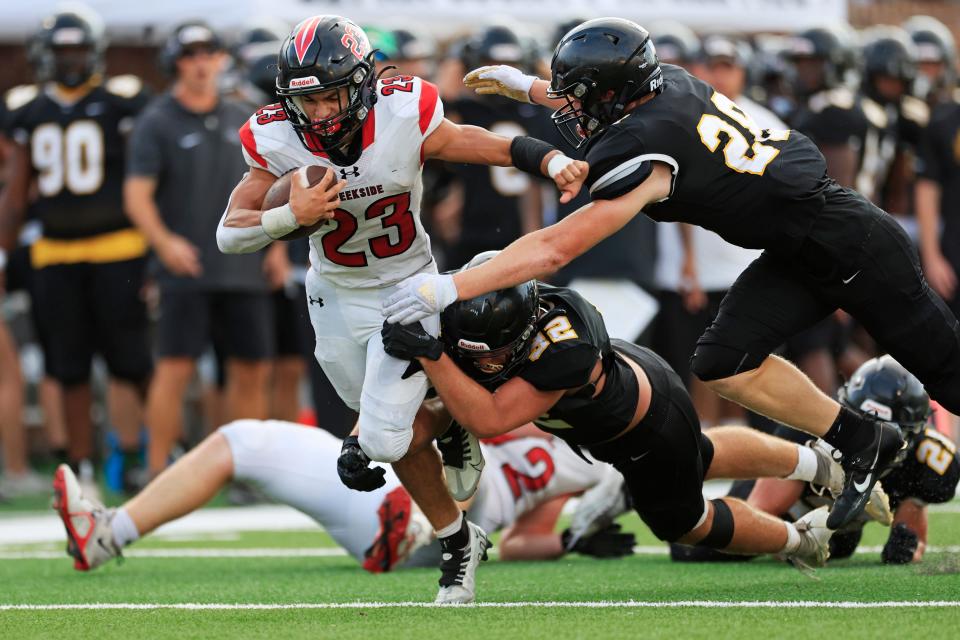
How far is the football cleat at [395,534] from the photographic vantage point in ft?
17.9

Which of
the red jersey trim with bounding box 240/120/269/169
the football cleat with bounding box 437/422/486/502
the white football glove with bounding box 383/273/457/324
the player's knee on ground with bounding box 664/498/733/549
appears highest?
the red jersey trim with bounding box 240/120/269/169

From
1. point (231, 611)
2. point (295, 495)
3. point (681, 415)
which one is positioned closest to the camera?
point (231, 611)

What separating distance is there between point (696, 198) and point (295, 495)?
5.92 feet

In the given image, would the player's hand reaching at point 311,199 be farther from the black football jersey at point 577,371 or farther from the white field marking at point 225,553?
the white field marking at point 225,553

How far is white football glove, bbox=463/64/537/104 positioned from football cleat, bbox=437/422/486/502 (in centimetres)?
108

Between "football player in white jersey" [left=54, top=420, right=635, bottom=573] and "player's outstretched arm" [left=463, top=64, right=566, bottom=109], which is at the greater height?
"player's outstretched arm" [left=463, top=64, right=566, bottom=109]

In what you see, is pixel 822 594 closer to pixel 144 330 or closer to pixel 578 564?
pixel 578 564

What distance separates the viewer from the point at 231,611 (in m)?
4.46

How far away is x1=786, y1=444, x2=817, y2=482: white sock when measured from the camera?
5246mm

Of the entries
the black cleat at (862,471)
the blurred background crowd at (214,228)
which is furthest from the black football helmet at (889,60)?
the black cleat at (862,471)

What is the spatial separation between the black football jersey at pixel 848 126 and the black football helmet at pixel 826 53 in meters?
0.08

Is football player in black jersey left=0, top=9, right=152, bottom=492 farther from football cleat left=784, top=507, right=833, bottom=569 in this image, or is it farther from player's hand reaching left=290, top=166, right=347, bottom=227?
football cleat left=784, top=507, right=833, bottom=569

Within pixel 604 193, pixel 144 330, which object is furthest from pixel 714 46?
pixel 604 193

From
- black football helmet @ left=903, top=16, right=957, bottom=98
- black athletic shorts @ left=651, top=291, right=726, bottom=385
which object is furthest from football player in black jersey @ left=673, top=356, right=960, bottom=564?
black football helmet @ left=903, top=16, right=957, bottom=98
